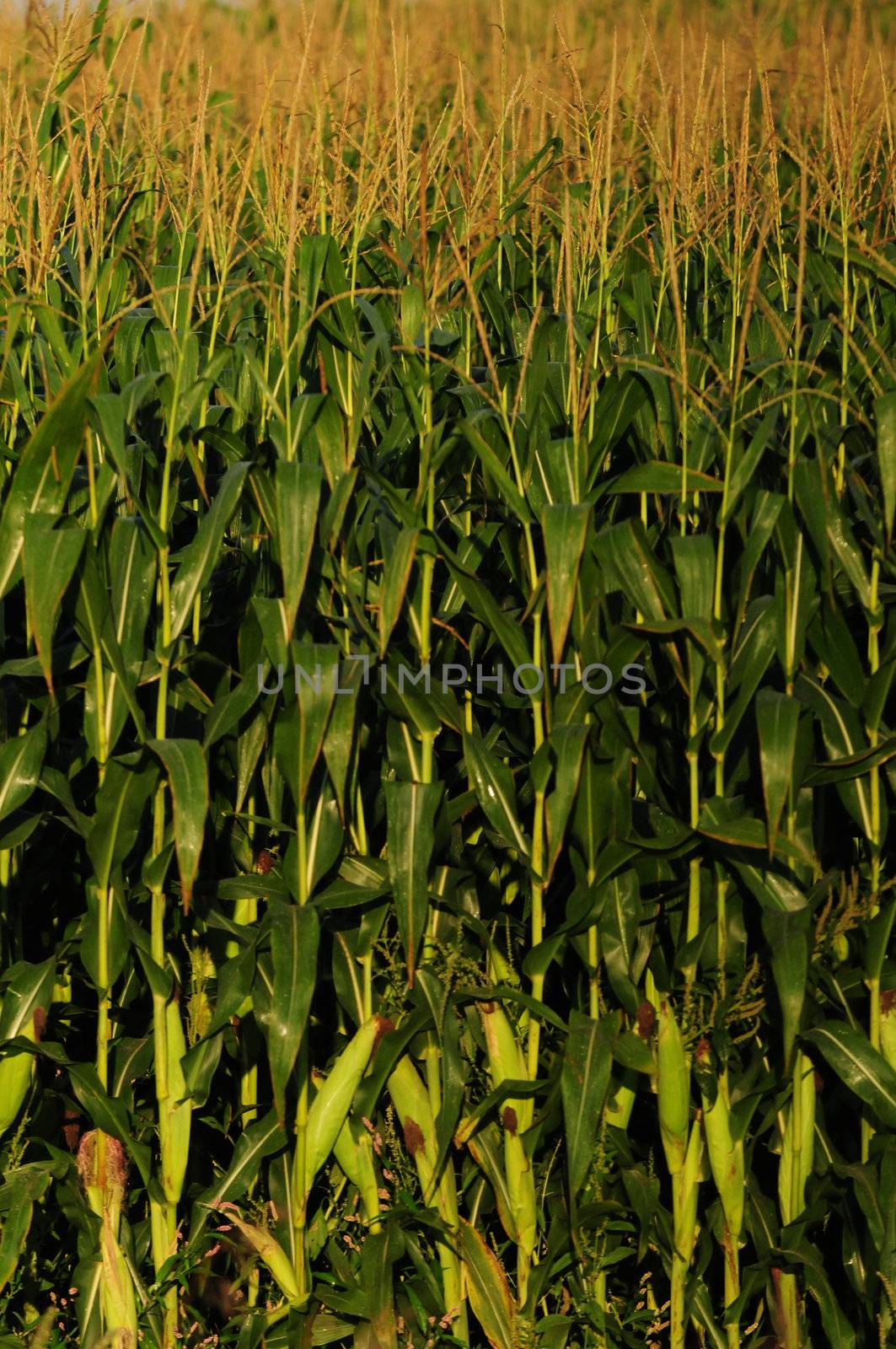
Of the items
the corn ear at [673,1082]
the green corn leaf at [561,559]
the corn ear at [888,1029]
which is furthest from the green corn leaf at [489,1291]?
the green corn leaf at [561,559]

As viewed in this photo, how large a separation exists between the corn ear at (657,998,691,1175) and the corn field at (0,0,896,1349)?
0.01 meters

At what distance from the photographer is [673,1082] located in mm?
3545

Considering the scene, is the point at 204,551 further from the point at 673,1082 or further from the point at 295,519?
the point at 673,1082

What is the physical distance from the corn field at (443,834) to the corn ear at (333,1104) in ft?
0.04

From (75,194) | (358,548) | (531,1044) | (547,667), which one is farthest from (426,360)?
(531,1044)

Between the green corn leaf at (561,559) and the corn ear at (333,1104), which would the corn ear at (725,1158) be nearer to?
the corn ear at (333,1104)

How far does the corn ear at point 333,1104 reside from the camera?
351 centimetres

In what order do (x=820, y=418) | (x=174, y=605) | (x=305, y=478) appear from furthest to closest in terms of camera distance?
(x=820, y=418)
(x=174, y=605)
(x=305, y=478)

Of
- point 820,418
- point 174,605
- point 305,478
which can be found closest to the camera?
point 305,478

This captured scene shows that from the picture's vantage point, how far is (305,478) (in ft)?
10.6

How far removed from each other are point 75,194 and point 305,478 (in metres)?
1.18

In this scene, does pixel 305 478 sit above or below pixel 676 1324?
above

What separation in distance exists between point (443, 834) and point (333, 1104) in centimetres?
76

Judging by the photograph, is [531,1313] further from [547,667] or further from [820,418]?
[820,418]
